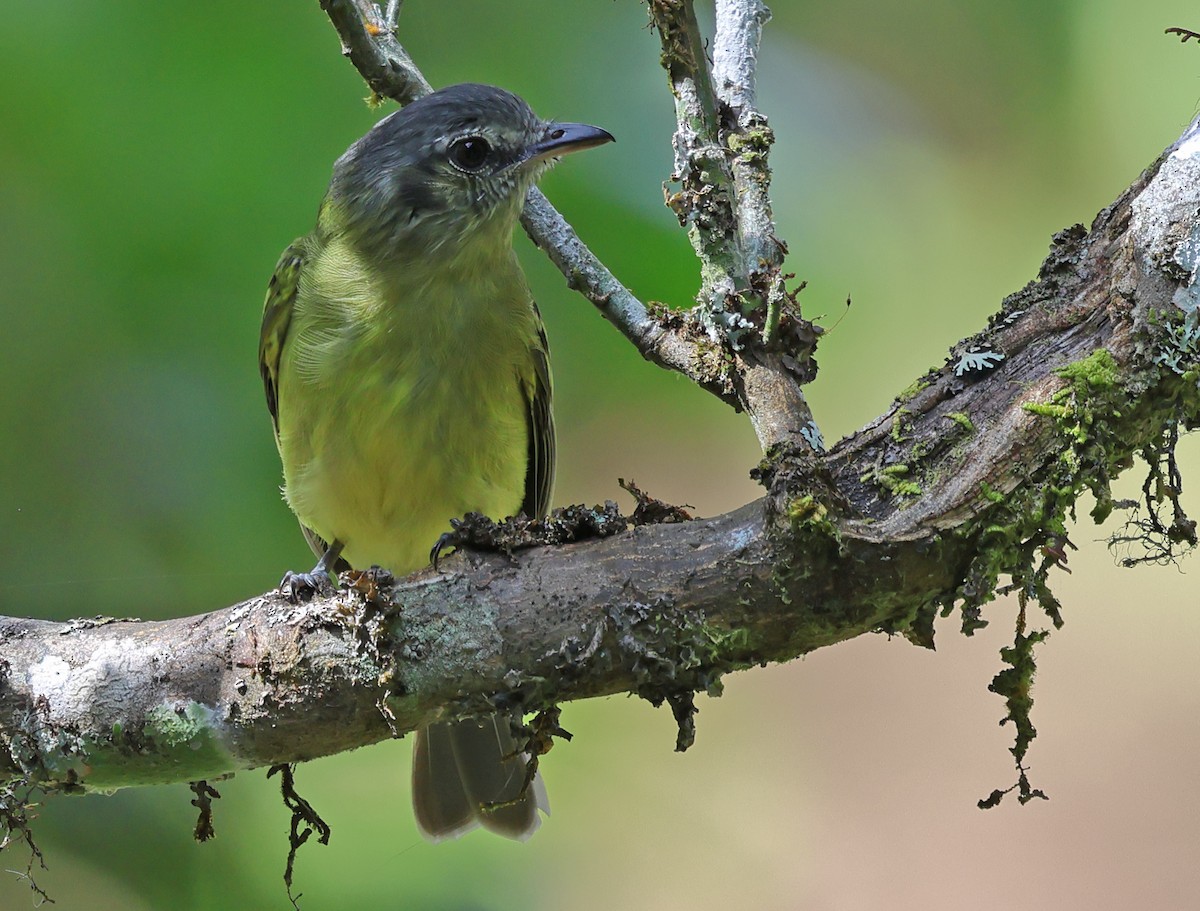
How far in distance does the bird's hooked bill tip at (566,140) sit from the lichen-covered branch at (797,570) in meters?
1.44

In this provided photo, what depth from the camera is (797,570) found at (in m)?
1.84

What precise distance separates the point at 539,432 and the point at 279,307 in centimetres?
82

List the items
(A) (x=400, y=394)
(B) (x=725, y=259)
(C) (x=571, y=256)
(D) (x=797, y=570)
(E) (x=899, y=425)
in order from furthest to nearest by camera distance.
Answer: (A) (x=400, y=394) < (C) (x=571, y=256) < (B) (x=725, y=259) < (E) (x=899, y=425) < (D) (x=797, y=570)

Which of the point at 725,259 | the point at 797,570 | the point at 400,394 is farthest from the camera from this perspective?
the point at 400,394

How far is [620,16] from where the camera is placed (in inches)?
→ 150

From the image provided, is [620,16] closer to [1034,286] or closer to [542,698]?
[1034,286]

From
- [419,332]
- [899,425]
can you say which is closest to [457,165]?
[419,332]

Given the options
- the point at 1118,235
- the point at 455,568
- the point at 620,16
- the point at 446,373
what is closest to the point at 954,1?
the point at 620,16

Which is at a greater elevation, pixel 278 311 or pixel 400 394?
pixel 278 311

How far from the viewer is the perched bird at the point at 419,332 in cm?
315

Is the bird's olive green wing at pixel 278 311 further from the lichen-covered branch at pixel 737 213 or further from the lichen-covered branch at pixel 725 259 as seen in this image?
the lichen-covered branch at pixel 737 213

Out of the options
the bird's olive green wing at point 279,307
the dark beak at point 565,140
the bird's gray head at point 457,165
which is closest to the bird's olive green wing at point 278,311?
the bird's olive green wing at point 279,307

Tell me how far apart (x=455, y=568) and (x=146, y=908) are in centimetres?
196

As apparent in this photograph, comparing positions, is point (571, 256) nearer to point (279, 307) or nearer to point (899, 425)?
point (279, 307)
